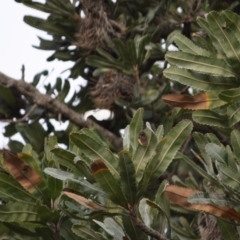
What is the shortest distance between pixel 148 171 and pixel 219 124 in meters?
0.30

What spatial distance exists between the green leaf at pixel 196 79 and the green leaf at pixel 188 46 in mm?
48

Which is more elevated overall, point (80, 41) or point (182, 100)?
point (182, 100)

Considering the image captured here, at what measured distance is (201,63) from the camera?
1.45 metres

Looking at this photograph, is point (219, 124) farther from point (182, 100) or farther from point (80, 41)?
point (80, 41)

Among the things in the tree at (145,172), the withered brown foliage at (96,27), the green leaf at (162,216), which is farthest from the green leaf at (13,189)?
the withered brown foliage at (96,27)

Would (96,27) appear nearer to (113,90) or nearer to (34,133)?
(113,90)

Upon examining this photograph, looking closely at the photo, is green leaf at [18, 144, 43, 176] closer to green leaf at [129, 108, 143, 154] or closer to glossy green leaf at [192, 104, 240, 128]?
green leaf at [129, 108, 143, 154]

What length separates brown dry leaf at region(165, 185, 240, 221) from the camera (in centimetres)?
133

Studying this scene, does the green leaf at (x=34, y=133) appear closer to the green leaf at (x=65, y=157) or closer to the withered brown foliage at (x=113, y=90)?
the withered brown foliage at (x=113, y=90)

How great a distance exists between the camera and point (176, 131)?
1288 mm

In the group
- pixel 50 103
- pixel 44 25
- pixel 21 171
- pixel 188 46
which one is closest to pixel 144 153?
pixel 21 171

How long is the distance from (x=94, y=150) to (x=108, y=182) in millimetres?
61

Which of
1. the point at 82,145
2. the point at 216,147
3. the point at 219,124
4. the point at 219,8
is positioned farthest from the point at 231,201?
the point at 219,8

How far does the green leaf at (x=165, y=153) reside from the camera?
126 cm
